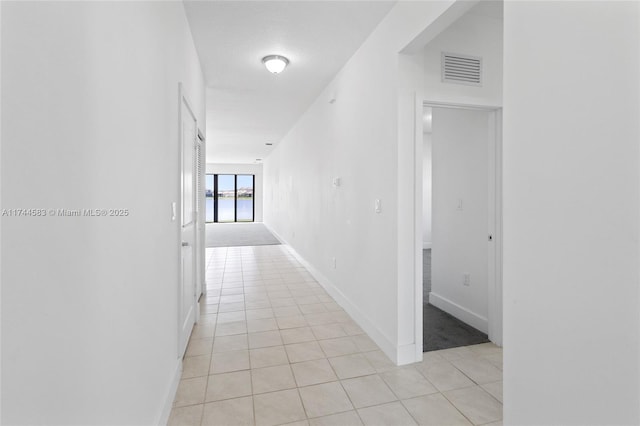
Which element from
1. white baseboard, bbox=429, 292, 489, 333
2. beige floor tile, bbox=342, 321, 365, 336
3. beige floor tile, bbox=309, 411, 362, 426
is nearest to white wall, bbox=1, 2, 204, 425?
beige floor tile, bbox=309, 411, 362, 426

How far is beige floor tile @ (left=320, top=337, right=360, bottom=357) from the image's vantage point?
2.77 m

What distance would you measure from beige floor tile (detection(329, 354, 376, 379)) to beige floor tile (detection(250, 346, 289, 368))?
0.41m

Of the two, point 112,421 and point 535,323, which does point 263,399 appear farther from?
point 535,323

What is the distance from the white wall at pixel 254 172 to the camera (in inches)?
591

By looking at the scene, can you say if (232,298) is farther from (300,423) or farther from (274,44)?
(274,44)

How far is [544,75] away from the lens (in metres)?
1.36

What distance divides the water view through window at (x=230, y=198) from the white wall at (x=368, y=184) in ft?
35.4

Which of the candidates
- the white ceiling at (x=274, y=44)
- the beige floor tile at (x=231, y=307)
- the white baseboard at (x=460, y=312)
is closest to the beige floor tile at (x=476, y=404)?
the white baseboard at (x=460, y=312)

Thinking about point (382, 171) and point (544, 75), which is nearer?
point (544, 75)

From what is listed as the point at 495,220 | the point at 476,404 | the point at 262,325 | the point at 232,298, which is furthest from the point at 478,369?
the point at 232,298

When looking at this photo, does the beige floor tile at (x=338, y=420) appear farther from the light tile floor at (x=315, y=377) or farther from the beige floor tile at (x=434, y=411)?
the beige floor tile at (x=434, y=411)

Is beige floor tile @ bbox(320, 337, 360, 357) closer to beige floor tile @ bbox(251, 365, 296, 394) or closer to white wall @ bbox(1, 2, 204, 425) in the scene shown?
beige floor tile @ bbox(251, 365, 296, 394)

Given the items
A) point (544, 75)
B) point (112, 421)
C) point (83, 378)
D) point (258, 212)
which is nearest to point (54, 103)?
point (83, 378)

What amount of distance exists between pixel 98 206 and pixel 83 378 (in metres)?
0.51
